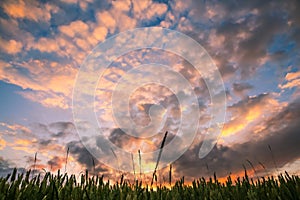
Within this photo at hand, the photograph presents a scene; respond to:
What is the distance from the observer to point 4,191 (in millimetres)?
4148

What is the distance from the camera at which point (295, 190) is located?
4465 millimetres

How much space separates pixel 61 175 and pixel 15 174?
1.07 meters

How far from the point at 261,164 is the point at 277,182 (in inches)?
33.2

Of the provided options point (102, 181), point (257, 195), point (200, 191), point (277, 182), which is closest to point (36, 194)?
point (102, 181)

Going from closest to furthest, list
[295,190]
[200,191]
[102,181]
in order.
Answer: [295,190] < [200,191] < [102,181]

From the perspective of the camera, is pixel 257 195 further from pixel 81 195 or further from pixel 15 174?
pixel 15 174

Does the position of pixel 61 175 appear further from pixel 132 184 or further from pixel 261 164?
pixel 261 164

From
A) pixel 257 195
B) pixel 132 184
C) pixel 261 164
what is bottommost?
pixel 257 195

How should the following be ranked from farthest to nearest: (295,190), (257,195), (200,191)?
1. (200,191)
2. (257,195)
3. (295,190)

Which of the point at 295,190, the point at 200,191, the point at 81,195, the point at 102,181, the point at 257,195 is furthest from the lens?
the point at 102,181

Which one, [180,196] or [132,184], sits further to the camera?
[132,184]

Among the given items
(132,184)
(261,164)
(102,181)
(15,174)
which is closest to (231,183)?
(261,164)

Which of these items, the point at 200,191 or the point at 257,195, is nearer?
the point at 257,195

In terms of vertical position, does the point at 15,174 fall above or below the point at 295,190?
above
